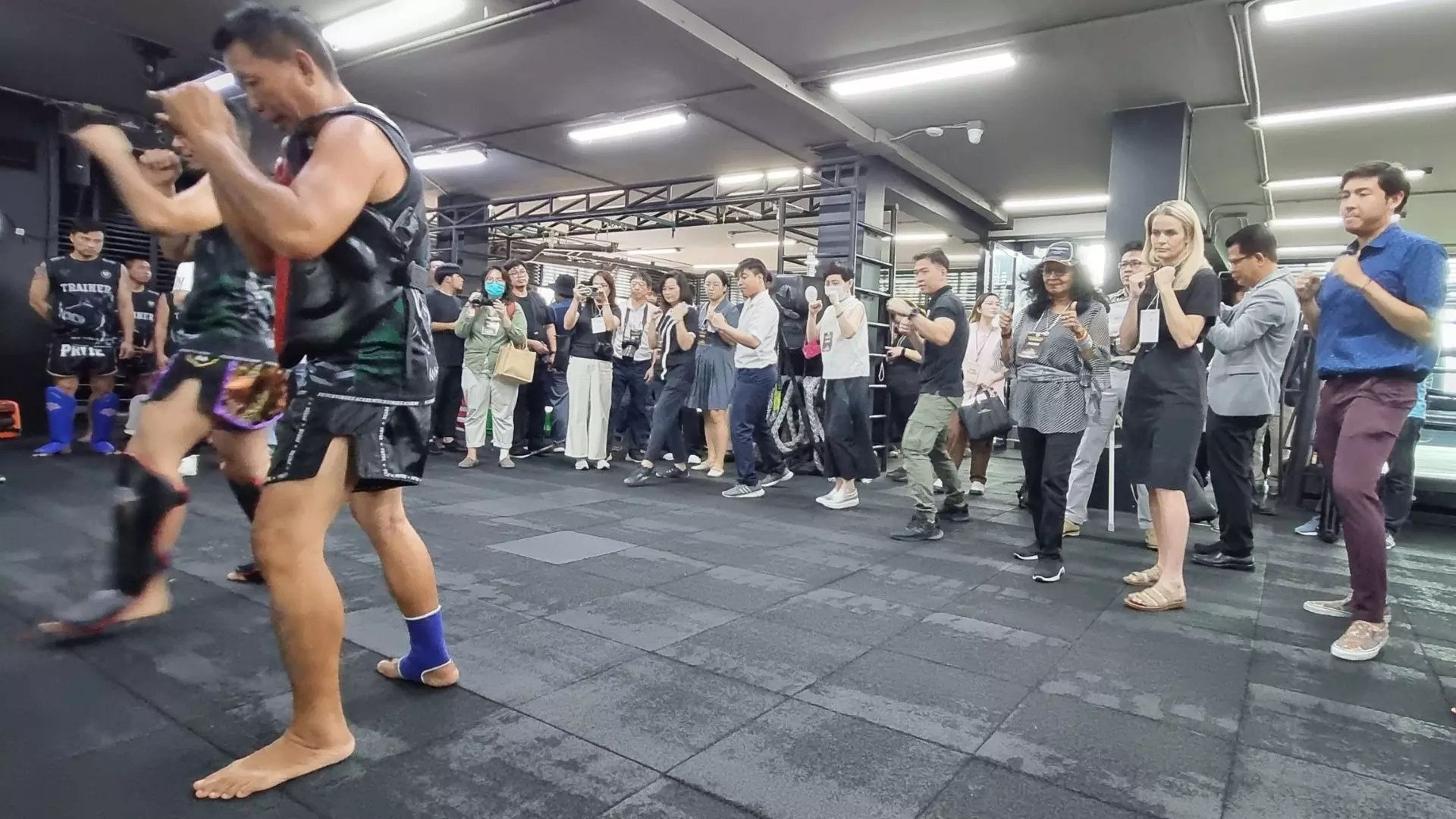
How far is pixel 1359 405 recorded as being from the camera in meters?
2.70

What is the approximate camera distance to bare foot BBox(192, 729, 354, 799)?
5.06ft

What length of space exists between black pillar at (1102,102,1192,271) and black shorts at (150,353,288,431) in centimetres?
629

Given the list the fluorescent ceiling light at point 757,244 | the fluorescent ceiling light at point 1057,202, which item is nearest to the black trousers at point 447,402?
the fluorescent ceiling light at point 1057,202

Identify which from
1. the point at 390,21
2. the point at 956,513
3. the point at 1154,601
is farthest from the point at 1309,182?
the point at 390,21

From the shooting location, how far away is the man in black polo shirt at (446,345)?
6.77 m

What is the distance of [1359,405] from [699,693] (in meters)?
2.46

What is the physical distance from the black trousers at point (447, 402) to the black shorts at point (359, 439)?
17.4 feet

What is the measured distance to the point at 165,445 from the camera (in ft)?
7.95

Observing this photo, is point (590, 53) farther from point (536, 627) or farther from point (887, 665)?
point (887, 665)

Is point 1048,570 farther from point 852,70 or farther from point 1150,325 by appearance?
point 852,70

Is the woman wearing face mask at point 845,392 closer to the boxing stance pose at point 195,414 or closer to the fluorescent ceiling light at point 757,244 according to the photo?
the boxing stance pose at point 195,414

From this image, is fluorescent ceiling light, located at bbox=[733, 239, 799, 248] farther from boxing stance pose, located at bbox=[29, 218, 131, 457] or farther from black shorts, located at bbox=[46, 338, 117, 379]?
black shorts, located at bbox=[46, 338, 117, 379]

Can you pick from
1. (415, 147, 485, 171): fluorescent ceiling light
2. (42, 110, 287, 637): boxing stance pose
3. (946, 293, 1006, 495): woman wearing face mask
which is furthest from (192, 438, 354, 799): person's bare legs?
(415, 147, 485, 171): fluorescent ceiling light

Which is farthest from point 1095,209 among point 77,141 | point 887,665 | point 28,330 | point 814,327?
point 28,330
